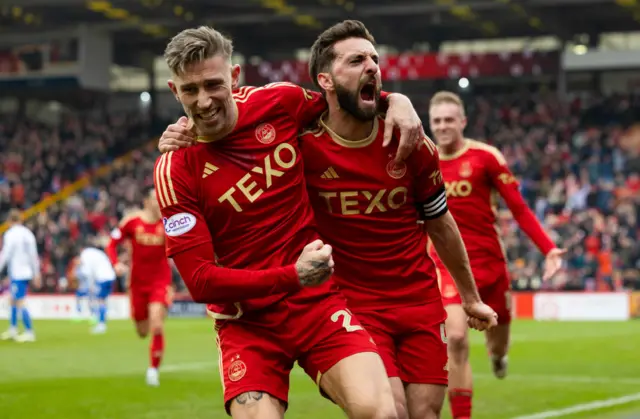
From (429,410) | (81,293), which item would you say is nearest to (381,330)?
(429,410)

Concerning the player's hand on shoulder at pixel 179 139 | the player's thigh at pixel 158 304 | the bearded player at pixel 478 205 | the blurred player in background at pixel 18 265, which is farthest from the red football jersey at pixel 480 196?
the blurred player in background at pixel 18 265

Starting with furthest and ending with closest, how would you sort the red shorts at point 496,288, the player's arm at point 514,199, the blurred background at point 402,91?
the blurred background at point 402,91, the red shorts at point 496,288, the player's arm at point 514,199

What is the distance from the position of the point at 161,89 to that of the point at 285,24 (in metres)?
7.14

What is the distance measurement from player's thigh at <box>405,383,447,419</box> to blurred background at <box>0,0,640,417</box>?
2344 centimetres

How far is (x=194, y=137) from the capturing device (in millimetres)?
6090

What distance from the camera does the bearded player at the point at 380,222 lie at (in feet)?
21.4

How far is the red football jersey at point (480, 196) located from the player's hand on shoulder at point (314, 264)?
5139 millimetres

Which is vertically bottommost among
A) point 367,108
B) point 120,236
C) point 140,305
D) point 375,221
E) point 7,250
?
point 7,250

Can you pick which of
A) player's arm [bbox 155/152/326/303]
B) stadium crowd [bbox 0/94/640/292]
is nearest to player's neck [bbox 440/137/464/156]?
player's arm [bbox 155/152/326/303]

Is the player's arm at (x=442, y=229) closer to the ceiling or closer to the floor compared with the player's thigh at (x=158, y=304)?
closer to the ceiling

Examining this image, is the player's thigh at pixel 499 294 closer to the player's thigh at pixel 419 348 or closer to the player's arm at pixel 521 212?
the player's arm at pixel 521 212

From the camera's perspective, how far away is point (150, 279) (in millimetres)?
16203

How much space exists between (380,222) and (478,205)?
4300mm

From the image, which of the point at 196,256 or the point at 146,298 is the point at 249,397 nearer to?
the point at 196,256
